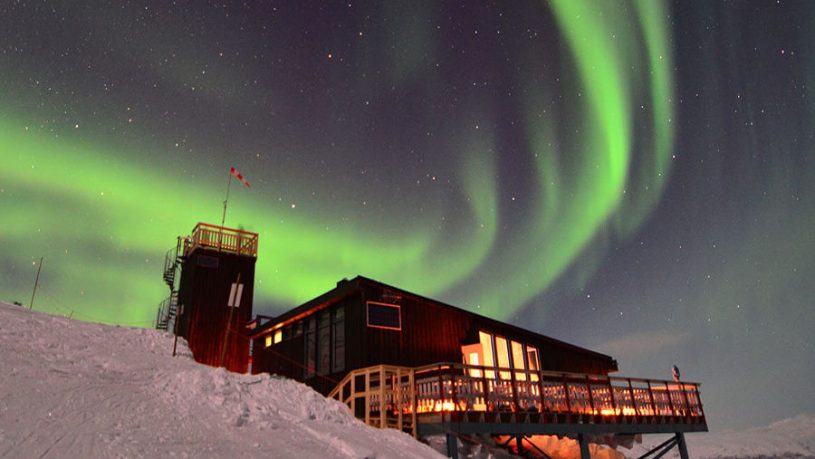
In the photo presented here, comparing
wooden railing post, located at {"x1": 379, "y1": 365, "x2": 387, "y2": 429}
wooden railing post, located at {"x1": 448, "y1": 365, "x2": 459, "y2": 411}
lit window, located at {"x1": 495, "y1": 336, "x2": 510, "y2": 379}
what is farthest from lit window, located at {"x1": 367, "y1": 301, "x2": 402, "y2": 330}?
lit window, located at {"x1": 495, "y1": 336, "x2": 510, "y2": 379}

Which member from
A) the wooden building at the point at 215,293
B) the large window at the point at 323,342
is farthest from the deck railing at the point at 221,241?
the large window at the point at 323,342

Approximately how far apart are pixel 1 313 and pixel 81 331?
2.42 m

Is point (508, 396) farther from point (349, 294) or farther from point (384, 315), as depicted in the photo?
point (349, 294)

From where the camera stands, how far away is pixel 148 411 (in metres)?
10.0

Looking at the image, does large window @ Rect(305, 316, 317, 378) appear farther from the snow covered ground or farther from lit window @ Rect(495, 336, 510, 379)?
lit window @ Rect(495, 336, 510, 379)

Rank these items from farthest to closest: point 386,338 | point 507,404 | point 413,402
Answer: point 386,338 < point 507,404 < point 413,402

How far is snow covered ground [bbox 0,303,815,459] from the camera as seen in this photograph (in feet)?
27.0

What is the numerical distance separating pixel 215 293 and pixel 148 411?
74.2 ft

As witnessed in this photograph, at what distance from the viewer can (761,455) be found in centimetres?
4650

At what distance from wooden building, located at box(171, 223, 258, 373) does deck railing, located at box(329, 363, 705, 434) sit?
46.8ft

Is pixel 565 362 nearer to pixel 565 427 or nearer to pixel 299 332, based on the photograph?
pixel 565 427

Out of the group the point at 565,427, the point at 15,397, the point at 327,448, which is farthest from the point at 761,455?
the point at 15,397

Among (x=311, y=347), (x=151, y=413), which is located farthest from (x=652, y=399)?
(x=151, y=413)

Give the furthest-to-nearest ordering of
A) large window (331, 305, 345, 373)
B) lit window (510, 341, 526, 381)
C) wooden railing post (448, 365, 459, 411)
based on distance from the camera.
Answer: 1. lit window (510, 341, 526, 381)
2. large window (331, 305, 345, 373)
3. wooden railing post (448, 365, 459, 411)
